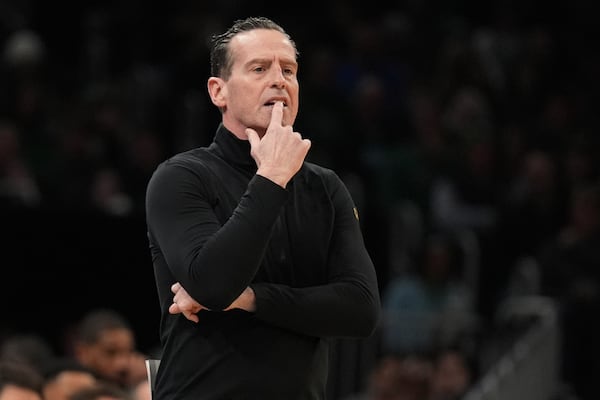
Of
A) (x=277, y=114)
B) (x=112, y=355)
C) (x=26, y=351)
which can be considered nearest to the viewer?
(x=277, y=114)

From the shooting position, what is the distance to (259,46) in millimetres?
3648

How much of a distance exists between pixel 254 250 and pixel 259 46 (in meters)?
0.64

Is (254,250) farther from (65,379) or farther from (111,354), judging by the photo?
(111,354)

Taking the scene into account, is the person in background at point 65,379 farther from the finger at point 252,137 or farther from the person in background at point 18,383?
the finger at point 252,137

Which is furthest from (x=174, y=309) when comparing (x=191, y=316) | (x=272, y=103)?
(x=272, y=103)

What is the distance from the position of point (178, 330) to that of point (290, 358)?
31 cm

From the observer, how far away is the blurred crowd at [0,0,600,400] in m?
10.2

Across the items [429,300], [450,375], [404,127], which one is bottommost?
[450,375]

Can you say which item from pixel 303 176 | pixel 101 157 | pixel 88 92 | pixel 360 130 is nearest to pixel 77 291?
pixel 101 157

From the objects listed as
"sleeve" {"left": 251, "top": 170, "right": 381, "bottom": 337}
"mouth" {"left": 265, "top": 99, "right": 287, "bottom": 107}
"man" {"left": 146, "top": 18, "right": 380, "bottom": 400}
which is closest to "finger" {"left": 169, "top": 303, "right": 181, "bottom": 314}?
"man" {"left": 146, "top": 18, "right": 380, "bottom": 400}

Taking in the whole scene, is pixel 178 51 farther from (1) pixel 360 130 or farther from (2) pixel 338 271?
(2) pixel 338 271

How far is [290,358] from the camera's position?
138 inches

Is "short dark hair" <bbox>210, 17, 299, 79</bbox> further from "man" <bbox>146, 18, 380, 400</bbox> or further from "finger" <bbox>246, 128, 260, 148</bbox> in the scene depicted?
"finger" <bbox>246, 128, 260, 148</bbox>

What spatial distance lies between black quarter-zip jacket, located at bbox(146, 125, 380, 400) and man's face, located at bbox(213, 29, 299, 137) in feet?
0.29
